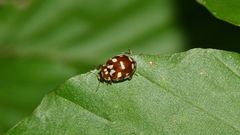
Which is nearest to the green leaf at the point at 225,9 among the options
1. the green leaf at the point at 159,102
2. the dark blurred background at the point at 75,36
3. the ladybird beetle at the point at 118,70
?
the green leaf at the point at 159,102

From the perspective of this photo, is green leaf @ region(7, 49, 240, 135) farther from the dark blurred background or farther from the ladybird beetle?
the dark blurred background

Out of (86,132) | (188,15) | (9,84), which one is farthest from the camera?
(9,84)

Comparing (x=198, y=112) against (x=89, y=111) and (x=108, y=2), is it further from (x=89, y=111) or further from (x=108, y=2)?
(x=108, y=2)

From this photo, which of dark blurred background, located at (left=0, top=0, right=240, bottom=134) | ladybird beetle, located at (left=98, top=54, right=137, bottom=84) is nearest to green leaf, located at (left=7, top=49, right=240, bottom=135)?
ladybird beetle, located at (left=98, top=54, right=137, bottom=84)

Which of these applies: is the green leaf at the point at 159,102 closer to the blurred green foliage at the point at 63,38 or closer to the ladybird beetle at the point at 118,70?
the ladybird beetle at the point at 118,70

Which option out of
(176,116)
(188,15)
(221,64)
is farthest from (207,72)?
(188,15)

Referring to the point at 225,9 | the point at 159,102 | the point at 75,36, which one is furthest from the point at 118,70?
the point at 75,36
